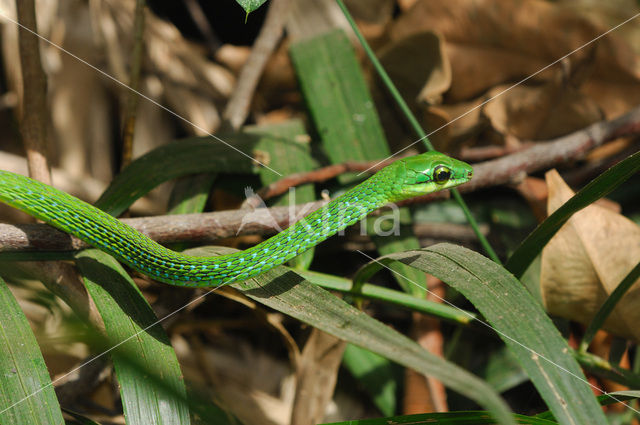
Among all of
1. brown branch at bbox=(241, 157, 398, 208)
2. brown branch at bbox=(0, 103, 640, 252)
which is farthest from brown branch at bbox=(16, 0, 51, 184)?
brown branch at bbox=(241, 157, 398, 208)

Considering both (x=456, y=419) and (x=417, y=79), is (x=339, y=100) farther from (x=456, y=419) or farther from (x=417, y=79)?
(x=456, y=419)

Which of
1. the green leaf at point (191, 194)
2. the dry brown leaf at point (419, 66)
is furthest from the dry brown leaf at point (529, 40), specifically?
the green leaf at point (191, 194)

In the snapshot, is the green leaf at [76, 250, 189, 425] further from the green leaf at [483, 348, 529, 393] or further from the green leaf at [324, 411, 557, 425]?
the green leaf at [483, 348, 529, 393]

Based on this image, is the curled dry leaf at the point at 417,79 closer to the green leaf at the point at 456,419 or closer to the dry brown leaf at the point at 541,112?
the dry brown leaf at the point at 541,112

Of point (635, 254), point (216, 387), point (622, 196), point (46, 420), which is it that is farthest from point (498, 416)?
point (622, 196)

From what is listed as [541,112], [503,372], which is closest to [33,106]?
[503,372]

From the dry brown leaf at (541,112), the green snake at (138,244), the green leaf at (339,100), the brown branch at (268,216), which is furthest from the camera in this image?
the dry brown leaf at (541,112)
